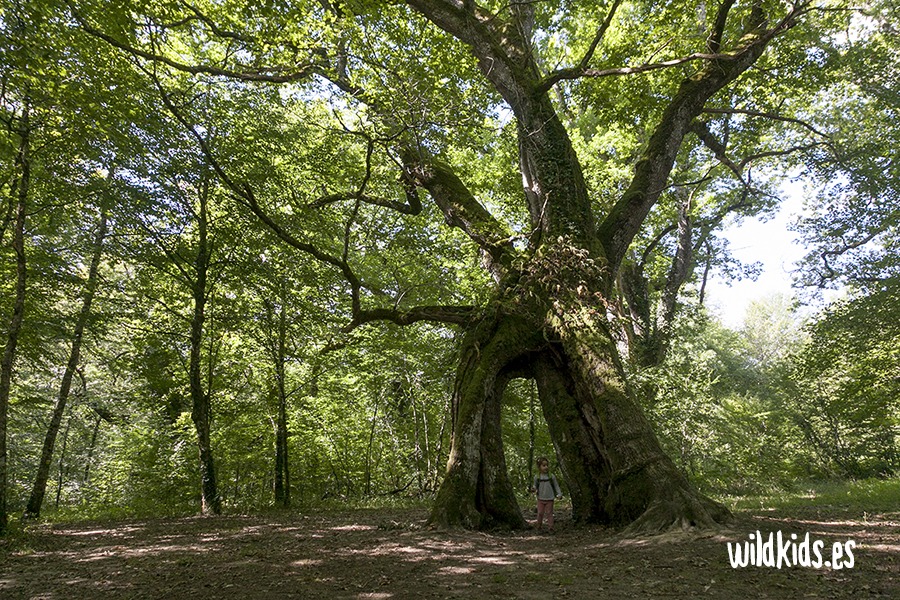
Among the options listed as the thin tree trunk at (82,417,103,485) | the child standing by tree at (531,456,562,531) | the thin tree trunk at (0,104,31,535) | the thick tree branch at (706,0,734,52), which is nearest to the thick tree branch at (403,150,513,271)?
the child standing by tree at (531,456,562,531)

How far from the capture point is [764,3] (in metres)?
7.79

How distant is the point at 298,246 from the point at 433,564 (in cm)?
472

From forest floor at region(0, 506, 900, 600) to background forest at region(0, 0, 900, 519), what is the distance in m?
2.46

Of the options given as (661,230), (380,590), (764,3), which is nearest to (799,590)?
(380,590)

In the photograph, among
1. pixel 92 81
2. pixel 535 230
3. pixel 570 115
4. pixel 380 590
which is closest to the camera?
pixel 380 590

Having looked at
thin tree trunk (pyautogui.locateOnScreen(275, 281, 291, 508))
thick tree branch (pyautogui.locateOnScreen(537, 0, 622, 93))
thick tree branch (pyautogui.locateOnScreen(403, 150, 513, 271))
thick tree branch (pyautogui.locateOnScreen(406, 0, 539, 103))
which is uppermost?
thick tree branch (pyautogui.locateOnScreen(406, 0, 539, 103))

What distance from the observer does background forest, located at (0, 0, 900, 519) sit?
23.7 ft

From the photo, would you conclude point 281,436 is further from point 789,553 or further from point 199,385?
point 789,553

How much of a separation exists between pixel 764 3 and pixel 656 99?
2395 millimetres

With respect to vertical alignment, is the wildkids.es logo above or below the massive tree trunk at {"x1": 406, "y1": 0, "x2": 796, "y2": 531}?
below

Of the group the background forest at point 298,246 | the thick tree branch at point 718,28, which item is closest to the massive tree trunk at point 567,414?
the background forest at point 298,246

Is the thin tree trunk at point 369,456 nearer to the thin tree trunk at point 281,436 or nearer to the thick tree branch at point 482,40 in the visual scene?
the thin tree trunk at point 281,436

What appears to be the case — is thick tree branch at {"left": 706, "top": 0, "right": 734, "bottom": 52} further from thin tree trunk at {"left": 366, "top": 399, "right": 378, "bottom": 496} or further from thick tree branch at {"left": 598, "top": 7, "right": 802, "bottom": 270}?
thin tree trunk at {"left": 366, "top": 399, "right": 378, "bottom": 496}

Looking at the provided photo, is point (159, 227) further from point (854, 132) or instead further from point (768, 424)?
point (768, 424)
